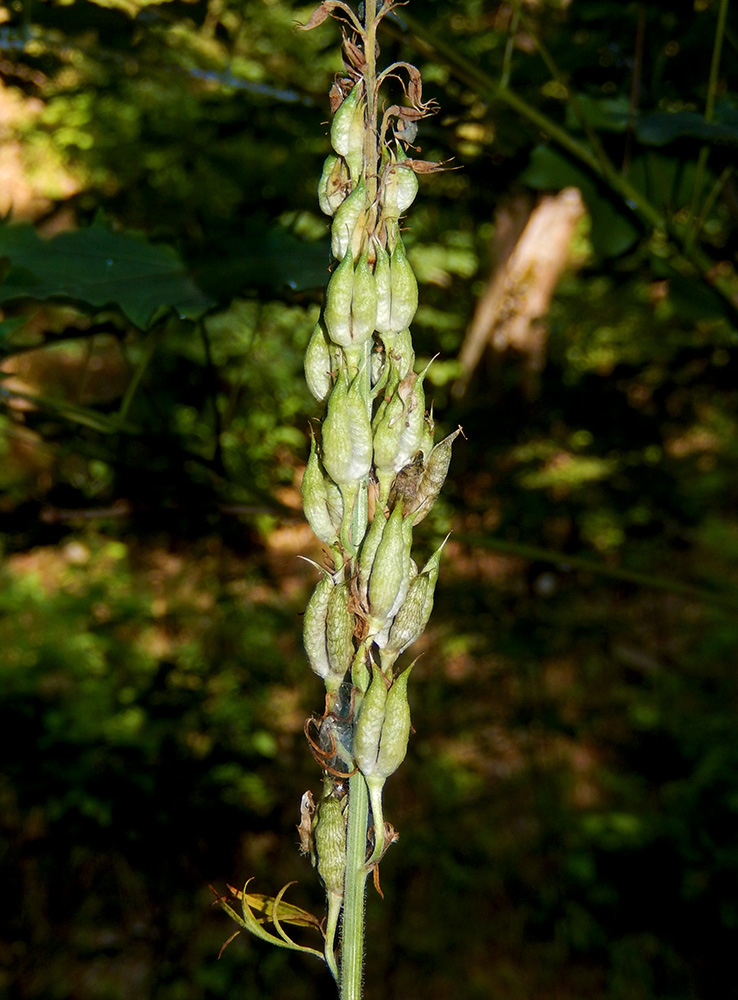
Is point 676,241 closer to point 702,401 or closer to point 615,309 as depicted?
point 702,401

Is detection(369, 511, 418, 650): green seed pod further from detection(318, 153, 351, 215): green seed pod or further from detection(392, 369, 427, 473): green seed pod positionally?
detection(318, 153, 351, 215): green seed pod

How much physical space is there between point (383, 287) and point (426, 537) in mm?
1546

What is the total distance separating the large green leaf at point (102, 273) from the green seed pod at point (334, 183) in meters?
0.60

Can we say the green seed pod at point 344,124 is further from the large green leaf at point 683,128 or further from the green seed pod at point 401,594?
the large green leaf at point 683,128

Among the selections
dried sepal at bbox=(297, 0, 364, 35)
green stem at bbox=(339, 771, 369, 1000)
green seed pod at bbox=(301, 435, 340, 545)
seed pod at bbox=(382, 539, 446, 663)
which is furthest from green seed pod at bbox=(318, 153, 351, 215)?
green stem at bbox=(339, 771, 369, 1000)

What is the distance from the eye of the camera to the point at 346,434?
68 centimetres

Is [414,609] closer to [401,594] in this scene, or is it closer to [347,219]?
[401,594]

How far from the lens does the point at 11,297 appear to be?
131 centimetres

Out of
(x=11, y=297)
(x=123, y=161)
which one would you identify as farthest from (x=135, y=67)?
(x=123, y=161)

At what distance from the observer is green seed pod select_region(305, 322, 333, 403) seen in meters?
0.72

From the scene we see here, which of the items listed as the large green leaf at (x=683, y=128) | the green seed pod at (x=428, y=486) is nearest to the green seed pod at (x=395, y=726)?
the green seed pod at (x=428, y=486)

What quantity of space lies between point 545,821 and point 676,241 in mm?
3274

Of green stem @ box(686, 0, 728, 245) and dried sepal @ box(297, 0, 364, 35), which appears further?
green stem @ box(686, 0, 728, 245)

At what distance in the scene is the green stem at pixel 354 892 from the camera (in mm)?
708
